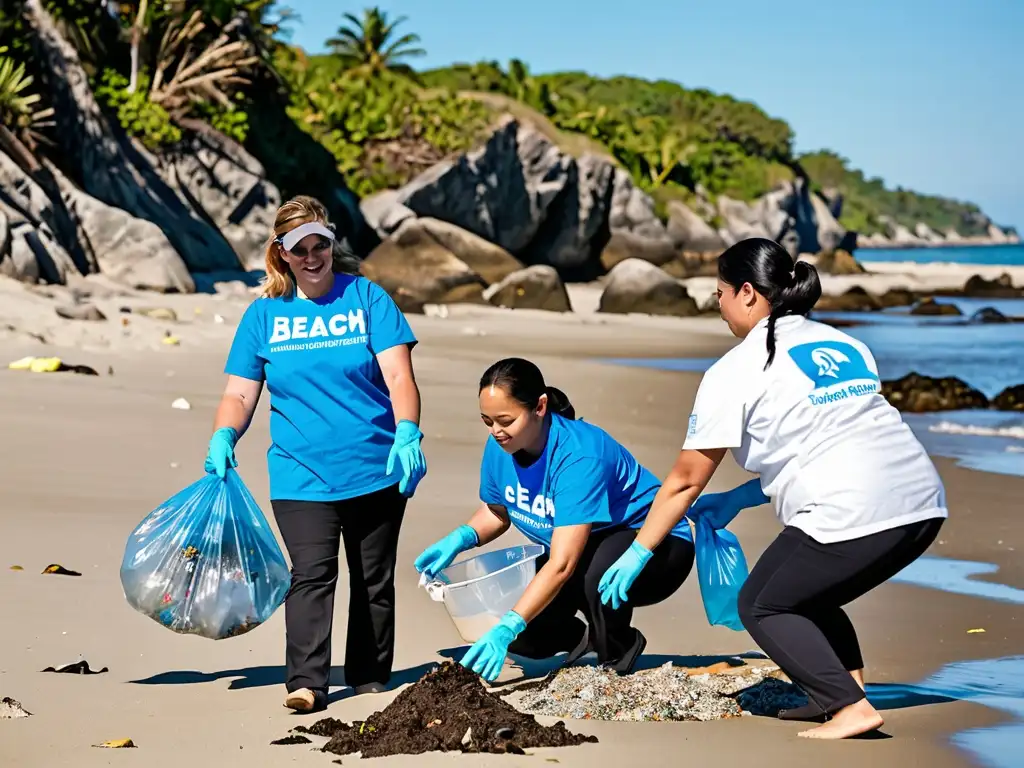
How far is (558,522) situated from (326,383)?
2.71 ft

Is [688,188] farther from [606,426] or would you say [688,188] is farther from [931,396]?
[606,426]

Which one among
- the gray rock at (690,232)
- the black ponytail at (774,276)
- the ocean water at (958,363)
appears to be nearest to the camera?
the black ponytail at (774,276)

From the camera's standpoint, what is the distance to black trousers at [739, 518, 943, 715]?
371cm

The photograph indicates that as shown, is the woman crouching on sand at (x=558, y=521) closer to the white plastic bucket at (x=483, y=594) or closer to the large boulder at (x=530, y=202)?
the white plastic bucket at (x=483, y=594)

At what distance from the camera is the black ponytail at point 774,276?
381 cm

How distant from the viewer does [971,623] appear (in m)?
5.45

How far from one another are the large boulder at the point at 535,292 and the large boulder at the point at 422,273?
106cm

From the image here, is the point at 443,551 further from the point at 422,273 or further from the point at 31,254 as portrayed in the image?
the point at 422,273

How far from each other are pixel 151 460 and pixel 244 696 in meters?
3.83

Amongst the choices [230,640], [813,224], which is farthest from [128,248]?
[813,224]

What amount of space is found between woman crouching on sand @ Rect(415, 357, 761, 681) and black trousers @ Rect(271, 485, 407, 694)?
0.16 metres

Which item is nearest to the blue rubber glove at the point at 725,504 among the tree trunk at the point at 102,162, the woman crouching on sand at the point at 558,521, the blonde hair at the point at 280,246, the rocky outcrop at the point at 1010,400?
the woman crouching on sand at the point at 558,521

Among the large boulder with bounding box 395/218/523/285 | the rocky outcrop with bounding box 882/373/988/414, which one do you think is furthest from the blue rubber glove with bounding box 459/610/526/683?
the large boulder with bounding box 395/218/523/285

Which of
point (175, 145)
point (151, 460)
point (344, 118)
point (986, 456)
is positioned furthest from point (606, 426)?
point (344, 118)
